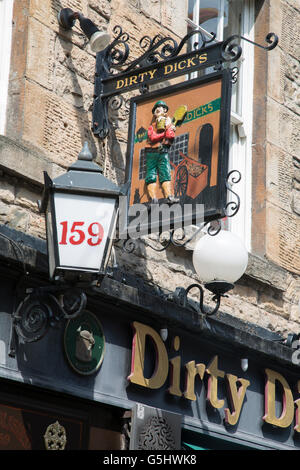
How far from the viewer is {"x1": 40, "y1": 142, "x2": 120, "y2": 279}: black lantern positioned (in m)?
6.14

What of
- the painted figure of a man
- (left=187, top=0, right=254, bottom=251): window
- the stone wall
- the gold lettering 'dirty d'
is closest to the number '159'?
the stone wall

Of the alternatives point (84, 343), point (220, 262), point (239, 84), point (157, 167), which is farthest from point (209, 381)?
point (239, 84)

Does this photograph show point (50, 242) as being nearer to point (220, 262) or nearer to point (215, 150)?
point (215, 150)

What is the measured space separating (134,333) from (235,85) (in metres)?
3.39

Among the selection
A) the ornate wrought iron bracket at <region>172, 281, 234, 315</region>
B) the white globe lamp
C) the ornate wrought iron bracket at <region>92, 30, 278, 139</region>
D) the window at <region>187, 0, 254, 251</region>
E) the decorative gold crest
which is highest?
the window at <region>187, 0, 254, 251</region>

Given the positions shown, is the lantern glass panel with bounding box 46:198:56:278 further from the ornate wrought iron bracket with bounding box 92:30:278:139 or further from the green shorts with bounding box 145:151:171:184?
the ornate wrought iron bracket with bounding box 92:30:278:139

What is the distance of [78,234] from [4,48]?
2.00 metres

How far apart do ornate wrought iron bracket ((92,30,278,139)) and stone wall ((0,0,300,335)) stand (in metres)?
0.09

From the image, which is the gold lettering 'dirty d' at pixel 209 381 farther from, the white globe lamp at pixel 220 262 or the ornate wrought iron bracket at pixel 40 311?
the ornate wrought iron bracket at pixel 40 311

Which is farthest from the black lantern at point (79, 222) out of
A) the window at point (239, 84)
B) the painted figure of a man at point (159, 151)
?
the window at point (239, 84)

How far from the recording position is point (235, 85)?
9.70m

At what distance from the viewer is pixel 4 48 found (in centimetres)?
743

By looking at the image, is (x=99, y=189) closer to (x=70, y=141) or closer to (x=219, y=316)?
(x=70, y=141)

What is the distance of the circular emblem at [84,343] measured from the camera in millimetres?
6809
